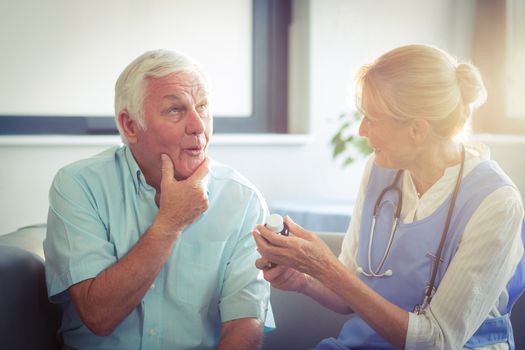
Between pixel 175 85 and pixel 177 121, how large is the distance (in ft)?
0.32

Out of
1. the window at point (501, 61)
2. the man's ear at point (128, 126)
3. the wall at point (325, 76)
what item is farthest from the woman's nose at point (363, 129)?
the window at point (501, 61)

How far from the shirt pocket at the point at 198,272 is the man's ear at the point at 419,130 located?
588mm

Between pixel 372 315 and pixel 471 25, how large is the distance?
2.54 meters

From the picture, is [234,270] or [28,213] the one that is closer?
[234,270]

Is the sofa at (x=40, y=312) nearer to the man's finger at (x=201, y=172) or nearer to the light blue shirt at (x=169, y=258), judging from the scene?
the light blue shirt at (x=169, y=258)

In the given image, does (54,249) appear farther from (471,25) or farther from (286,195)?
(471,25)

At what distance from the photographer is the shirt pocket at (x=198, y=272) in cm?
159

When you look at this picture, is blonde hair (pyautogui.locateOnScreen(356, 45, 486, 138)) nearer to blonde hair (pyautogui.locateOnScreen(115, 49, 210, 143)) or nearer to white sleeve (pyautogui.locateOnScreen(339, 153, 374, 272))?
white sleeve (pyautogui.locateOnScreen(339, 153, 374, 272))

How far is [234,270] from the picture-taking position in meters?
1.61

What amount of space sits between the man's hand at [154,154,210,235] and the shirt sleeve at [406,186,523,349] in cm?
60

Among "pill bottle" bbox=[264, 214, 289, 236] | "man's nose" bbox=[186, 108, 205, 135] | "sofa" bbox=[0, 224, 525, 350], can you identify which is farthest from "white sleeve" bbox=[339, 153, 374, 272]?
"man's nose" bbox=[186, 108, 205, 135]

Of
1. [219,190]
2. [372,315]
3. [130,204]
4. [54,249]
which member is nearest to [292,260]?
[372,315]

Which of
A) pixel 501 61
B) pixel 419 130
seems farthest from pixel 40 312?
pixel 501 61

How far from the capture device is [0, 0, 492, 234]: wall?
315 cm
